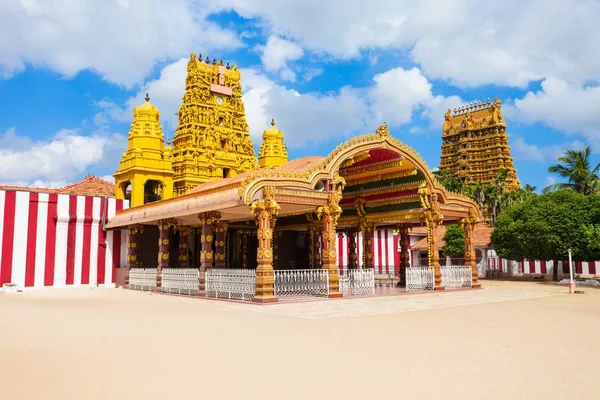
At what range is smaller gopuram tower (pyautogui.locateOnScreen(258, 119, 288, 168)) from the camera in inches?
1348

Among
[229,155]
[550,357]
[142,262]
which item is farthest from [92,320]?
[229,155]

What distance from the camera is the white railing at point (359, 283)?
52.9 ft

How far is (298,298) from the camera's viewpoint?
1445 cm

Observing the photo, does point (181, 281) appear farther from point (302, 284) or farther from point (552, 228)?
point (552, 228)

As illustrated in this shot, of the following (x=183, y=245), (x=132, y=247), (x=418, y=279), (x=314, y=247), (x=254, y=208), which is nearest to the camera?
(x=254, y=208)

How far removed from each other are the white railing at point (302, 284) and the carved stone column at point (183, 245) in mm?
7166

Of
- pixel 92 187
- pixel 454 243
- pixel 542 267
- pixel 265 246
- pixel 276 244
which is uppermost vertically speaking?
pixel 92 187

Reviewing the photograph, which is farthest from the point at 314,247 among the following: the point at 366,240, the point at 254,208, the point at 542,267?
the point at 542,267

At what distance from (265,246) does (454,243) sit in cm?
2445

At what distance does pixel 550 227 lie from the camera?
→ 1036 inches

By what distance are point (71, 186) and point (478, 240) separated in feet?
91.8

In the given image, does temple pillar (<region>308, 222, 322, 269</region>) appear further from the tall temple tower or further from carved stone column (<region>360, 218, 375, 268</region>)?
the tall temple tower

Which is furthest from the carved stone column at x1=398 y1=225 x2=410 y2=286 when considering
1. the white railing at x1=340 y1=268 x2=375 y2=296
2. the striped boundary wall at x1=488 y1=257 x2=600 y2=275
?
the striped boundary wall at x1=488 y1=257 x2=600 y2=275

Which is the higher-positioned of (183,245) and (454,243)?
(454,243)
